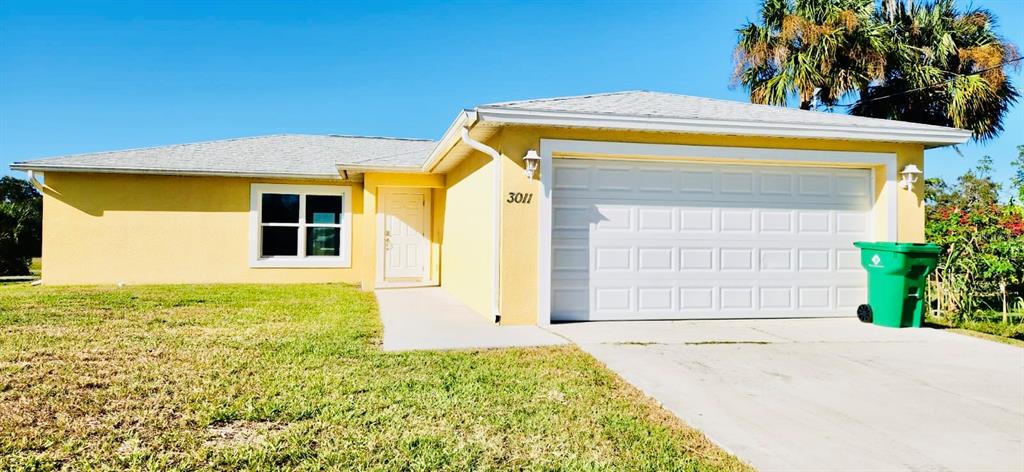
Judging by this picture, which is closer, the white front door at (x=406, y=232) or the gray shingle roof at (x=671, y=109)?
the gray shingle roof at (x=671, y=109)

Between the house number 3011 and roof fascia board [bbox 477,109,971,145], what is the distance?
2.84ft

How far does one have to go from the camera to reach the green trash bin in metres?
7.09

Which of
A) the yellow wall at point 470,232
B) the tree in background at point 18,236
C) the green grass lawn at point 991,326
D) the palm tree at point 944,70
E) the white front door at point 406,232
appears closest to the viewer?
the green grass lawn at point 991,326

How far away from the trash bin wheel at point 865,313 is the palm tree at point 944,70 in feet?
30.3

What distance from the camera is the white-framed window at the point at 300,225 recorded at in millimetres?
13375

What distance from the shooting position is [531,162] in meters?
7.05

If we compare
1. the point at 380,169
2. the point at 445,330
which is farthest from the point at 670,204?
the point at 380,169

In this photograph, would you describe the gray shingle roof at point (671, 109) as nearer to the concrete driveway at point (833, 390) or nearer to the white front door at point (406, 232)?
the concrete driveway at point (833, 390)

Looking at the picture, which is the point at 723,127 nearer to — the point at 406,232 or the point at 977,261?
the point at 977,261

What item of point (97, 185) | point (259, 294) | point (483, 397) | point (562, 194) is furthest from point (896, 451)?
point (97, 185)

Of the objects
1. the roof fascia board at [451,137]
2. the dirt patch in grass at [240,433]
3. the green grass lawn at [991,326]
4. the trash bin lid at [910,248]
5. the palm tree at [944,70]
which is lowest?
the dirt patch in grass at [240,433]

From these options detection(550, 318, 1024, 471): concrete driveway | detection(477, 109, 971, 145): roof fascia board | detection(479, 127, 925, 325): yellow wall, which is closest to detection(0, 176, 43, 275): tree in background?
detection(479, 127, 925, 325): yellow wall

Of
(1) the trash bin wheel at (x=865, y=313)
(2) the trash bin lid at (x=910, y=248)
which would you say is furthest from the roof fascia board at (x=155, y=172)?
(2) the trash bin lid at (x=910, y=248)

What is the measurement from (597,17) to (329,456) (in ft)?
44.2
